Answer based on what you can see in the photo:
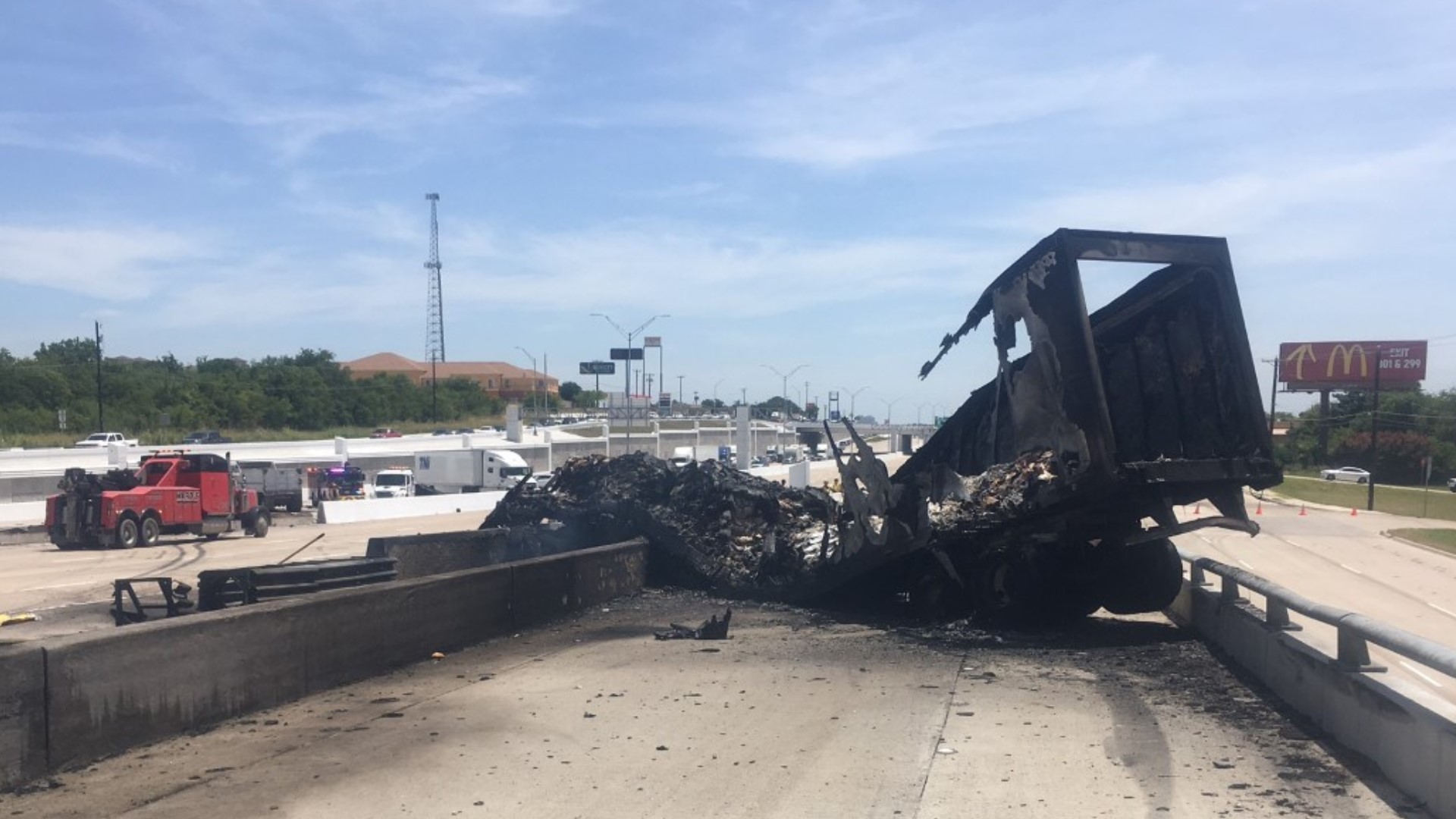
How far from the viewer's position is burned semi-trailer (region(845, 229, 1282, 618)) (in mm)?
13211

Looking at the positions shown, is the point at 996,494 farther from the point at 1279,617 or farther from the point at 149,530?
the point at 149,530

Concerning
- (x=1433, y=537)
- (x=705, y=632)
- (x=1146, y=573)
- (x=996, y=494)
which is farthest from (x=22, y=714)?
(x=1433, y=537)

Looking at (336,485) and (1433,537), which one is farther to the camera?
(336,485)

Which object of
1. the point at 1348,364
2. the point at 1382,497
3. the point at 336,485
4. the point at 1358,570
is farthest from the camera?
the point at 1348,364

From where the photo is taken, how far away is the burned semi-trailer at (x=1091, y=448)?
1321cm

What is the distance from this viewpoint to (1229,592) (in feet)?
43.3

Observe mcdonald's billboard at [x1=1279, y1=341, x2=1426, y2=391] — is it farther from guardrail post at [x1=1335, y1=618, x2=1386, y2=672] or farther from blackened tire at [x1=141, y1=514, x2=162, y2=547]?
guardrail post at [x1=1335, y1=618, x2=1386, y2=672]

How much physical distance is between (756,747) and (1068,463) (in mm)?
6454

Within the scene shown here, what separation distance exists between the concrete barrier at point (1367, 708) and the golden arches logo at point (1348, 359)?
11595 cm

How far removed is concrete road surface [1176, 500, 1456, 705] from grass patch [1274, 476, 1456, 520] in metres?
11.7

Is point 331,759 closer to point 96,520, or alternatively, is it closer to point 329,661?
point 329,661

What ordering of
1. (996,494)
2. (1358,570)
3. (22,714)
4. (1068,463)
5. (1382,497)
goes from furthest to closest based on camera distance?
(1382,497) → (1358,570) → (996,494) → (1068,463) → (22,714)

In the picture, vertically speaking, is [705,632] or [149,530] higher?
[705,632]

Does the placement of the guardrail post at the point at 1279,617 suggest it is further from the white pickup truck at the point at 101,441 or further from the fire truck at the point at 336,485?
the white pickup truck at the point at 101,441
